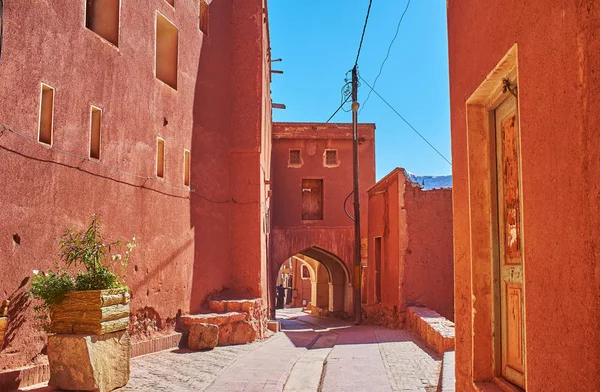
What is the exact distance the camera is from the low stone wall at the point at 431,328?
843cm

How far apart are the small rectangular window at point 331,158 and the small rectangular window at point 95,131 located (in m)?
13.9

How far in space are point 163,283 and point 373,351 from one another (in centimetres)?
388

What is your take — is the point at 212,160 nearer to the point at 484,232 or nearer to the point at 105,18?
the point at 105,18

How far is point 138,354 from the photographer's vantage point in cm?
900

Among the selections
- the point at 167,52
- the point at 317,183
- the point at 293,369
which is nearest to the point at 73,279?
the point at 293,369

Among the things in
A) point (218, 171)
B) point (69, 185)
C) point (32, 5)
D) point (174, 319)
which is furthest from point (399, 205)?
point (32, 5)

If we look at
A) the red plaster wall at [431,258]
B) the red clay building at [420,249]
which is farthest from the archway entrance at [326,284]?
the red plaster wall at [431,258]

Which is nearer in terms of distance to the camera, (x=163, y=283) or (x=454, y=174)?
(x=454, y=174)

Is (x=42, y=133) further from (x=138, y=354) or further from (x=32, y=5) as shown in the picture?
(x=138, y=354)

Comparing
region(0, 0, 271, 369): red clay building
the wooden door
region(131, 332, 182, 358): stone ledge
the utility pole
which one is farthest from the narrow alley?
the wooden door

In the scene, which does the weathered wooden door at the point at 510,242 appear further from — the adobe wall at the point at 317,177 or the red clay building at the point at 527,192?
the adobe wall at the point at 317,177

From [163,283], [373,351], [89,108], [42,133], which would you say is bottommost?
[373,351]

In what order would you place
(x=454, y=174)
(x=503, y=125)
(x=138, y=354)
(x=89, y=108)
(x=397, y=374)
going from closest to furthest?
(x=503, y=125) < (x=454, y=174) < (x=397, y=374) < (x=89, y=108) < (x=138, y=354)

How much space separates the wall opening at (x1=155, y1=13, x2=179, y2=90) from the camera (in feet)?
36.8
